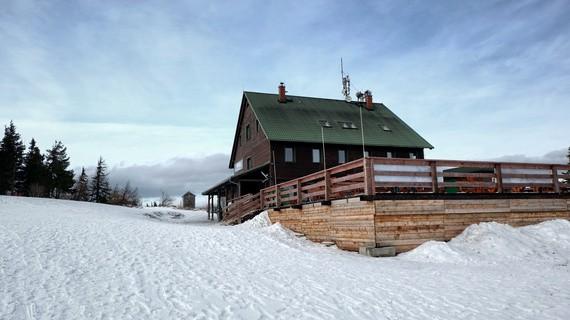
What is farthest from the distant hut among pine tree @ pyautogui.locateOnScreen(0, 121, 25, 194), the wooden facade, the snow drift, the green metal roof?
the snow drift

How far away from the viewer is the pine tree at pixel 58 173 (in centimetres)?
5502

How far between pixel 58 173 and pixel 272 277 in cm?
5720

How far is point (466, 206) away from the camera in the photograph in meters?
12.9

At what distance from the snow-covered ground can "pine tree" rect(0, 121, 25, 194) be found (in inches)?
1638

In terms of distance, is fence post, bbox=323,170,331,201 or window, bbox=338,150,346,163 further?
window, bbox=338,150,346,163

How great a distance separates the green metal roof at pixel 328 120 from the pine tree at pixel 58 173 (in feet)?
125

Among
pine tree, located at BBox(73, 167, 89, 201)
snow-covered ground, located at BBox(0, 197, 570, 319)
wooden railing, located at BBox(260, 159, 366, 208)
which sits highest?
pine tree, located at BBox(73, 167, 89, 201)

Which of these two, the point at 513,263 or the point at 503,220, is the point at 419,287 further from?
the point at 503,220

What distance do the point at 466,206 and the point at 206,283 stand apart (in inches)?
358

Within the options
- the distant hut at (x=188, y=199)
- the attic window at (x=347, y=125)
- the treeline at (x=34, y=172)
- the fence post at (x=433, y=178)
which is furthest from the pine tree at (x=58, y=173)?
the fence post at (x=433, y=178)

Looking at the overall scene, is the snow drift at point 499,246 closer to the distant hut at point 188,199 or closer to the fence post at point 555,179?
the fence post at point 555,179

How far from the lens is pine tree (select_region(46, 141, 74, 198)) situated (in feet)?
181

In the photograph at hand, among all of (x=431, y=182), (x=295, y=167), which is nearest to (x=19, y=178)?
(x=295, y=167)

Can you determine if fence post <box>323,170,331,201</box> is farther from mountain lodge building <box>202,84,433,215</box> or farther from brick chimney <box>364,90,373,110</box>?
brick chimney <box>364,90,373,110</box>
